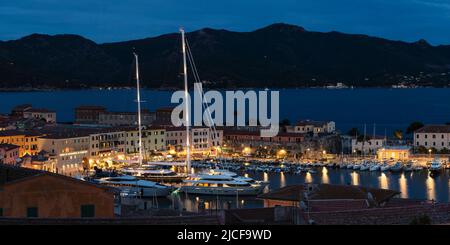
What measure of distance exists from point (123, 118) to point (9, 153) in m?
17.9

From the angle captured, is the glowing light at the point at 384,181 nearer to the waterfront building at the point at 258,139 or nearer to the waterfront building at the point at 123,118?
the waterfront building at the point at 258,139

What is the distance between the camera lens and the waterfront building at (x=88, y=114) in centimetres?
4806

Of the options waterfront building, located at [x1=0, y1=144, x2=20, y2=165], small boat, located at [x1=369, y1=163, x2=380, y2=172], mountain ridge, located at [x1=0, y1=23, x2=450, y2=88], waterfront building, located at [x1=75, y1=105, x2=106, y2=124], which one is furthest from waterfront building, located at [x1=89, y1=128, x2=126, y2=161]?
mountain ridge, located at [x1=0, y1=23, x2=450, y2=88]

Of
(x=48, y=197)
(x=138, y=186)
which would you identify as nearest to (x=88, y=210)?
(x=48, y=197)

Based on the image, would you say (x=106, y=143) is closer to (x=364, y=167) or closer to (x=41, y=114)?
(x=364, y=167)

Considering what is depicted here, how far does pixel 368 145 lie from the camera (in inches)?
1363

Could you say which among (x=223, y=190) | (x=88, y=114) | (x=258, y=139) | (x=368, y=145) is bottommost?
(x=223, y=190)

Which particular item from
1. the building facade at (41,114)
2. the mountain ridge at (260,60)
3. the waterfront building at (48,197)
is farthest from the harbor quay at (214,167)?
the mountain ridge at (260,60)

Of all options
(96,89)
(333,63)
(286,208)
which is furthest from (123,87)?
(286,208)

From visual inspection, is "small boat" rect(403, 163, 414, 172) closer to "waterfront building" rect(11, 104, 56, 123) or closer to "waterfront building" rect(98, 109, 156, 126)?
"waterfront building" rect(98, 109, 156, 126)

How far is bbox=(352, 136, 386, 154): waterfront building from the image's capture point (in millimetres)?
34219

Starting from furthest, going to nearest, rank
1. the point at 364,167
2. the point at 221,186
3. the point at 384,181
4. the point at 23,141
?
the point at 23,141 < the point at 364,167 < the point at 384,181 < the point at 221,186

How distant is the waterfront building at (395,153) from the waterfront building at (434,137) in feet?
4.24

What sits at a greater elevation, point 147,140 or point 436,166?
point 147,140
